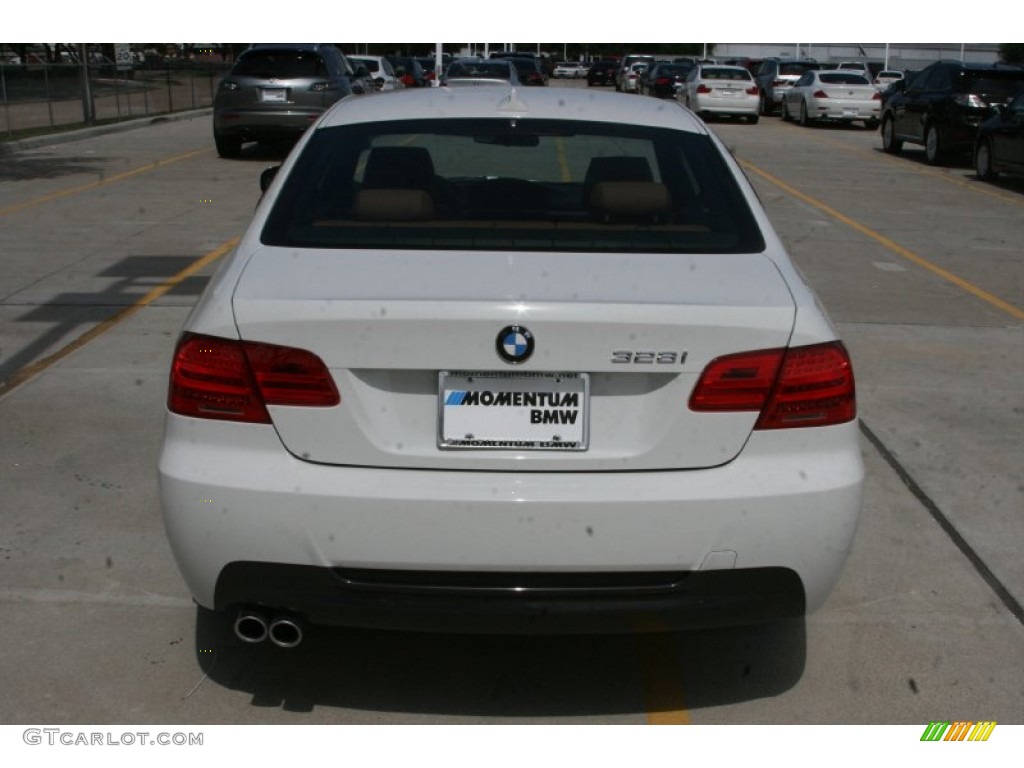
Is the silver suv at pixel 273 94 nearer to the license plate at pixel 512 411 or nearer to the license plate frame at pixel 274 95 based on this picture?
the license plate frame at pixel 274 95

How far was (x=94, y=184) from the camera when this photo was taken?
17000mm

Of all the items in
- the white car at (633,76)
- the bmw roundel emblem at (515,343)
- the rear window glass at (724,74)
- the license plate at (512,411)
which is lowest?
the white car at (633,76)

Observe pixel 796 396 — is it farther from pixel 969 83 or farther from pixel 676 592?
pixel 969 83

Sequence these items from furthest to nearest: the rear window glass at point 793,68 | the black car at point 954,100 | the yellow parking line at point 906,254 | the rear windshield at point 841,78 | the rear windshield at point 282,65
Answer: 1. the rear window glass at point 793,68
2. the rear windshield at point 841,78
3. the black car at point 954,100
4. the rear windshield at point 282,65
5. the yellow parking line at point 906,254

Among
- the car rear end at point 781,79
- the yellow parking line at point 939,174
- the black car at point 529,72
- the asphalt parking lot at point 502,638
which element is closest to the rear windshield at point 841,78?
the car rear end at point 781,79

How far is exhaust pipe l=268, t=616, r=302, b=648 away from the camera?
3.45 m

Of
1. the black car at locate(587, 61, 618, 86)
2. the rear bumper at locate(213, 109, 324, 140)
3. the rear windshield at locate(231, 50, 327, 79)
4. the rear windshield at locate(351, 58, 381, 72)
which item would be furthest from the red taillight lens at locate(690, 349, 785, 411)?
the black car at locate(587, 61, 618, 86)

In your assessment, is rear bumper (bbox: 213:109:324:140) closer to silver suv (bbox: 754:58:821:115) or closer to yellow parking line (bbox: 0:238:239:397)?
yellow parking line (bbox: 0:238:239:397)

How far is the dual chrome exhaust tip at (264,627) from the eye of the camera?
3.47m

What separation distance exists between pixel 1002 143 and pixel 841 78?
14.9 meters

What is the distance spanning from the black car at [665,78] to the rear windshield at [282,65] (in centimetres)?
2033

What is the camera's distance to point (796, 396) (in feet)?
11.2

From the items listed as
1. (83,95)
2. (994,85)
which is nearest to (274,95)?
(83,95)

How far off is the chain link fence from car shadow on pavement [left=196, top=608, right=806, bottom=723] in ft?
70.6
